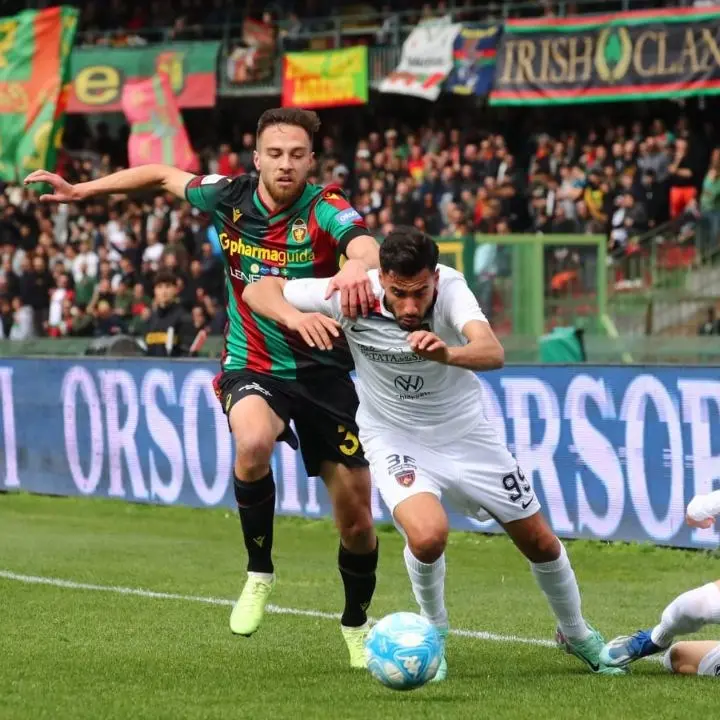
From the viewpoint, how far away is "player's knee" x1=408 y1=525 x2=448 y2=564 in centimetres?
668

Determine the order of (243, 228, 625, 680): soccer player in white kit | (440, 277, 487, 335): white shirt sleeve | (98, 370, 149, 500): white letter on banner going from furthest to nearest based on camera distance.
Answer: (98, 370, 149, 500): white letter on banner < (243, 228, 625, 680): soccer player in white kit < (440, 277, 487, 335): white shirt sleeve

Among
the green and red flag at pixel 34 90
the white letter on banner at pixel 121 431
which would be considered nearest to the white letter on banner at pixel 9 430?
the white letter on banner at pixel 121 431

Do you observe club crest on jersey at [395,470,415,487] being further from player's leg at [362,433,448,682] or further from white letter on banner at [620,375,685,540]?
white letter on banner at [620,375,685,540]

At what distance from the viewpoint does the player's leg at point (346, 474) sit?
24.6ft

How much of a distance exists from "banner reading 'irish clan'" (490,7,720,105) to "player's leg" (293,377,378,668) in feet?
52.1

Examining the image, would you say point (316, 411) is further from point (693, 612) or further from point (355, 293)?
point (693, 612)

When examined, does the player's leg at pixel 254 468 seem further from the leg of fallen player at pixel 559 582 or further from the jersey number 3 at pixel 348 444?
the leg of fallen player at pixel 559 582

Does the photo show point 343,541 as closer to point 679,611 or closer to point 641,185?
point 679,611

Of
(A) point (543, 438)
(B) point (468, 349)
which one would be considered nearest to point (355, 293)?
(B) point (468, 349)

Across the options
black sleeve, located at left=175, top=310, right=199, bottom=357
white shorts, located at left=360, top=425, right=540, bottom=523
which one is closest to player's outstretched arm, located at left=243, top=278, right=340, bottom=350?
white shorts, located at left=360, top=425, right=540, bottom=523

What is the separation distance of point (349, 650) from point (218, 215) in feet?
6.73

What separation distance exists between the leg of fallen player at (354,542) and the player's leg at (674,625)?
1123 mm

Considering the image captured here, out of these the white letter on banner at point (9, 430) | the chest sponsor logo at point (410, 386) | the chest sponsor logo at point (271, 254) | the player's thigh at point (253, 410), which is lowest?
the white letter on banner at point (9, 430)

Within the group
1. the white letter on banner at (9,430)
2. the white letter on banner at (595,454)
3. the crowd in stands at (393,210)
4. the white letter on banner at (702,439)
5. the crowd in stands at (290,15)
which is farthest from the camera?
the crowd in stands at (290,15)
